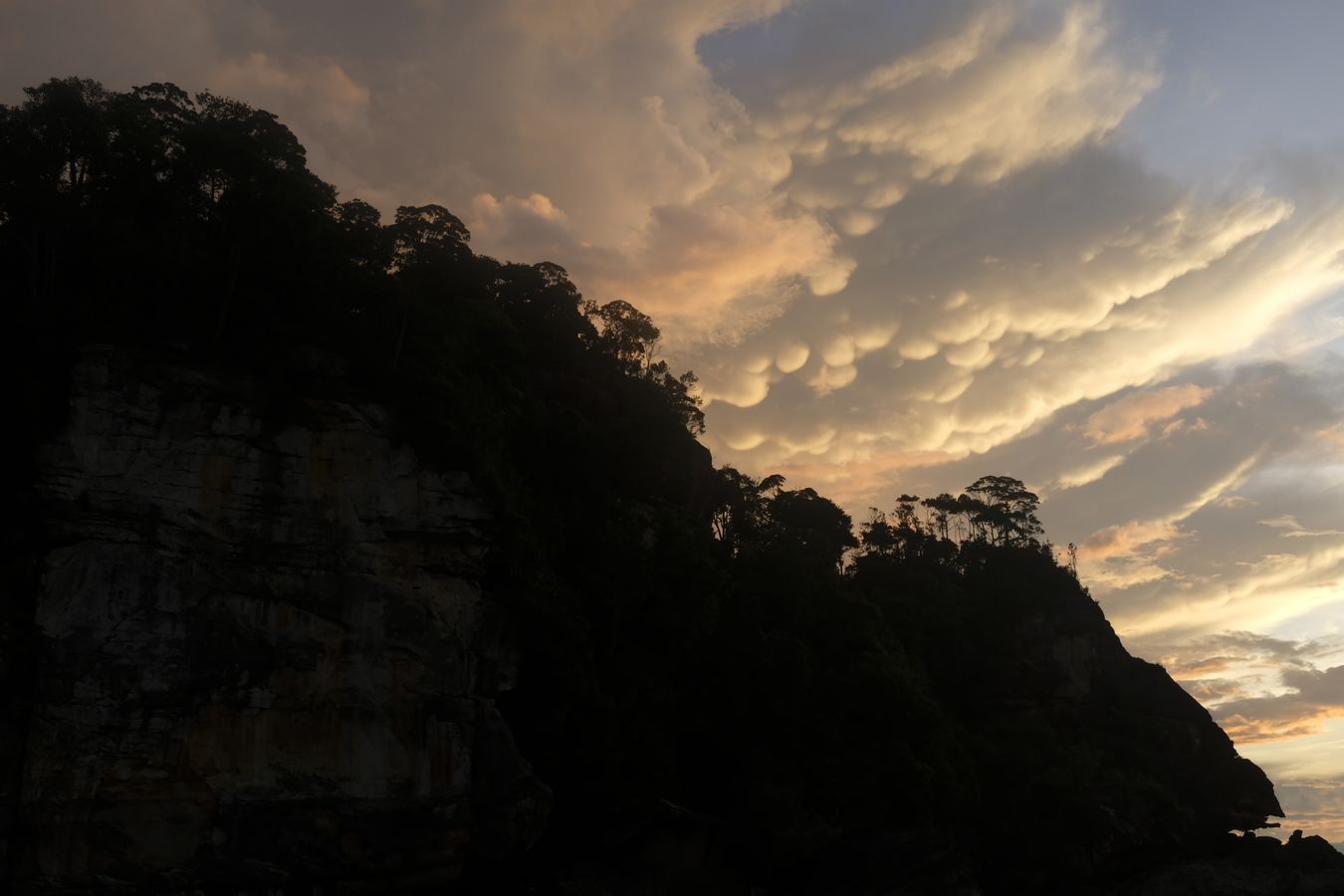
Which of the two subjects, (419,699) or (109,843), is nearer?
(109,843)

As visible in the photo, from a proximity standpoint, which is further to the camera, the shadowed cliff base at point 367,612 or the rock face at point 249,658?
the shadowed cliff base at point 367,612

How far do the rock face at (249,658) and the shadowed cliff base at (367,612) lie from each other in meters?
0.08

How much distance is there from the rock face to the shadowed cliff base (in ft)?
0.25

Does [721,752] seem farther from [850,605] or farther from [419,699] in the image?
[419,699]

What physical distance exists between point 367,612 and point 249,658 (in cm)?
300

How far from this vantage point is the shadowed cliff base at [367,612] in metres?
21.9

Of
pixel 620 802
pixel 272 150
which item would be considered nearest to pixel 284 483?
pixel 272 150

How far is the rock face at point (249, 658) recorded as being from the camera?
69.7 feet

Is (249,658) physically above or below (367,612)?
below

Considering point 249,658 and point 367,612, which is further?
point 367,612

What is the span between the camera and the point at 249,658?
23062 mm

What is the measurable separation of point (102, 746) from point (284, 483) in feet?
23.7

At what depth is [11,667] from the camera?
21203mm

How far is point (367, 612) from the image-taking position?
2475cm
